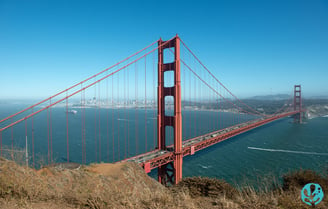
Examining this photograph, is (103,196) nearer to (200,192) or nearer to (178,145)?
(200,192)

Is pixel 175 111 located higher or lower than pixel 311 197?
higher

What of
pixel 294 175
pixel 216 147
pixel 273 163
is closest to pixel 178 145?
pixel 294 175

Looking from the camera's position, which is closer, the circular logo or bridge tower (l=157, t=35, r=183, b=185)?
the circular logo

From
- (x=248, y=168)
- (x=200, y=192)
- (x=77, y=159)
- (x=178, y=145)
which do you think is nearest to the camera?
(x=200, y=192)

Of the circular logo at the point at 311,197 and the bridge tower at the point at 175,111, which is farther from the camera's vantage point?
the bridge tower at the point at 175,111

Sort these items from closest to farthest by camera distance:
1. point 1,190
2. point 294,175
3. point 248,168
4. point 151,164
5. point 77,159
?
point 1,190 < point 294,175 < point 151,164 < point 248,168 < point 77,159

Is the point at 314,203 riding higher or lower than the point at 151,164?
higher

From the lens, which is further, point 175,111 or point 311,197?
point 175,111

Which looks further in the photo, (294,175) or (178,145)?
(178,145)
